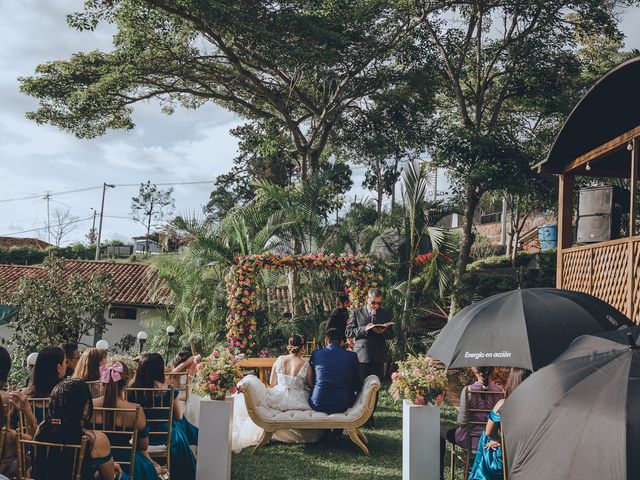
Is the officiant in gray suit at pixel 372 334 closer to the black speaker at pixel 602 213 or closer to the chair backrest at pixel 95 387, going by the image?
the black speaker at pixel 602 213

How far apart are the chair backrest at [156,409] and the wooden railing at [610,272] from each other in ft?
19.3

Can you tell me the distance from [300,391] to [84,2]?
43.6 feet

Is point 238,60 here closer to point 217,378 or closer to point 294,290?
point 294,290

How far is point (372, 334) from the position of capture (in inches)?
374

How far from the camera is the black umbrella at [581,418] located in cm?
253

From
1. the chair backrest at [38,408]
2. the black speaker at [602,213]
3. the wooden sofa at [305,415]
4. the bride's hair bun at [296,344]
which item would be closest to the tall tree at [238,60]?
the black speaker at [602,213]

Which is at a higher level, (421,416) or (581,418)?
(581,418)

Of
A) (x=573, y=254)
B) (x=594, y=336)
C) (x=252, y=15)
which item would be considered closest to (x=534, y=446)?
(x=594, y=336)

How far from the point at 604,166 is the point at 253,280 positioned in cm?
684

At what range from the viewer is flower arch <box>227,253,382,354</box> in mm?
13375

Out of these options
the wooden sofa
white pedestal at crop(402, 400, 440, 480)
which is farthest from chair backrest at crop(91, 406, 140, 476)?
white pedestal at crop(402, 400, 440, 480)

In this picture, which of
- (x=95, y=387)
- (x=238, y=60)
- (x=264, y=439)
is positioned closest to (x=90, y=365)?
(x=95, y=387)

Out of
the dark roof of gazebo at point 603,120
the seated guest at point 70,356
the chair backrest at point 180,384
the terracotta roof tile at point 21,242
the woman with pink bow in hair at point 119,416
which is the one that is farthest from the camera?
the terracotta roof tile at point 21,242

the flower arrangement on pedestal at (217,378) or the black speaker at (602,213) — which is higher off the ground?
the black speaker at (602,213)
